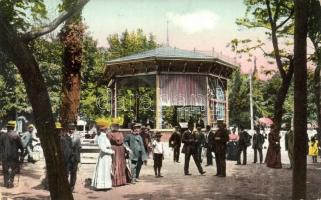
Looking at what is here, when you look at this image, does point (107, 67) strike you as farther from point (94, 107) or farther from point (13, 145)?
point (13, 145)

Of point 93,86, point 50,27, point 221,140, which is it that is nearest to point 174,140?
point 221,140

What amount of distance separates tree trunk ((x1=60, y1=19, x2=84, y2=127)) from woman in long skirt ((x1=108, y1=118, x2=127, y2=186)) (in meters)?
4.32

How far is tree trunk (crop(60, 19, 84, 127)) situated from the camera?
17.0 m

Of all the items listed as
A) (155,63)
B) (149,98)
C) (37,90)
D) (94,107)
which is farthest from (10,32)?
(94,107)

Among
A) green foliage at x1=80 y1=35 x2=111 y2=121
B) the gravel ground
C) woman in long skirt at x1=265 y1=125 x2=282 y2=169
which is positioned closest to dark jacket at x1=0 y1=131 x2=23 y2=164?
the gravel ground

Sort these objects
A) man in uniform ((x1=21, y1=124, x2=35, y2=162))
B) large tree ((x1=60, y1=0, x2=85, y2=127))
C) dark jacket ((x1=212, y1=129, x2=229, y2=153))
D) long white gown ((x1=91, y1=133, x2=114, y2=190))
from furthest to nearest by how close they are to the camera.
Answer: man in uniform ((x1=21, y1=124, x2=35, y2=162)) → large tree ((x1=60, y1=0, x2=85, y2=127)) → dark jacket ((x1=212, y1=129, x2=229, y2=153)) → long white gown ((x1=91, y1=133, x2=114, y2=190))

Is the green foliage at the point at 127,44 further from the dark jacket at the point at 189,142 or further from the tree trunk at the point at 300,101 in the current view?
the tree trunk at the point at 300,101

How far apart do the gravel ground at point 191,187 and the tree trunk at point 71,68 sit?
83.4 inches

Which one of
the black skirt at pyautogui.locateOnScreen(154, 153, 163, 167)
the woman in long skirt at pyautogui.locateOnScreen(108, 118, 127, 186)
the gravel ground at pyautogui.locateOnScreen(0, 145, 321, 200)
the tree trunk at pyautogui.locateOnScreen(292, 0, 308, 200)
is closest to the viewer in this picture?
the tree trunk at pyautogui.locateOnScreen(292, 0, 308, 200)

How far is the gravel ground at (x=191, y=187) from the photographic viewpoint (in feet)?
37.1

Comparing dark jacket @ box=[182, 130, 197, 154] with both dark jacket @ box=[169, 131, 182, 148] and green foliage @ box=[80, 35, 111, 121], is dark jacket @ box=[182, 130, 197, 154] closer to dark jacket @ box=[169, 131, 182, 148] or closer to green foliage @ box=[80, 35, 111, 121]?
dark jacket @ box=[169, 131, 182, 148]

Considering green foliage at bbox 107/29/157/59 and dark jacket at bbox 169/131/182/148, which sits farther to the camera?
green foliage at bbox 107/29/157/59

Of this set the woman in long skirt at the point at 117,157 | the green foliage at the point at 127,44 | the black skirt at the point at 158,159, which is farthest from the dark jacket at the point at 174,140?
the green foliage at the point at 127,44

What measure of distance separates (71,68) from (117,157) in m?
5.12
